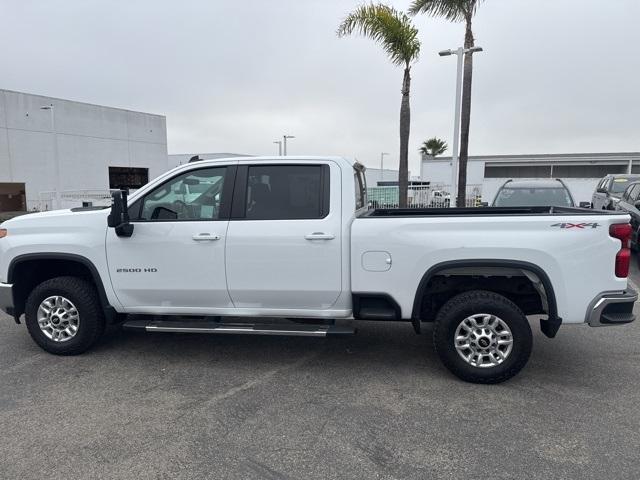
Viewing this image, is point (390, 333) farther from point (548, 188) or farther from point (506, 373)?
point (548, 188)

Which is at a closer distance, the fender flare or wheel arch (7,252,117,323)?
the fender flare

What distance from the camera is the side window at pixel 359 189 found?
4.45 meters

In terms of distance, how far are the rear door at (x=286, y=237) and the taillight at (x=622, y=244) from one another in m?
2.19

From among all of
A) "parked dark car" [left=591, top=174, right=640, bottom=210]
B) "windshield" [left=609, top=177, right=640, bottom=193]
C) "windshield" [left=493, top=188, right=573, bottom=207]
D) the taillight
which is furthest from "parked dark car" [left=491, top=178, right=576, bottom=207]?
the taillight

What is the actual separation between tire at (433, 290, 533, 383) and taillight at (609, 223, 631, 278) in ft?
2.73

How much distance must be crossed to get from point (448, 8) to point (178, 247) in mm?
12091

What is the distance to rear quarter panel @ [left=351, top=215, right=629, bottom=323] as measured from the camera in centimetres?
359

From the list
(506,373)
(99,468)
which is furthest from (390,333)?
(99,468)

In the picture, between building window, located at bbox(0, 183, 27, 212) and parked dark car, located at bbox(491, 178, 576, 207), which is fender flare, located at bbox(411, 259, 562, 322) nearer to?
parked dark car, located at bbox(491, 178, 576, 207)

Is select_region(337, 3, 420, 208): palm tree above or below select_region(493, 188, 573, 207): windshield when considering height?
above

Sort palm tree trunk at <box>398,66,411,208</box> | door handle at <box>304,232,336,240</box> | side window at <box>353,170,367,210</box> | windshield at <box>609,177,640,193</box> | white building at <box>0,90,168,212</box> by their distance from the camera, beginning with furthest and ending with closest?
white building at <box>0,90,168,212</box> < palm tree trunk at <box>398,66,411,208</box> < windshield at <box>609,177,640,193</box> < side window at <box>353,170,367,210</box> < door handle at <box>304,232,336,240</box>

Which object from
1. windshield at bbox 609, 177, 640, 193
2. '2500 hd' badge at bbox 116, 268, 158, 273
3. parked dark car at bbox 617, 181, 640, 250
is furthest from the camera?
A: windshield at bbox 609, 177, 640, 193

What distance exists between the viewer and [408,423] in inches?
130

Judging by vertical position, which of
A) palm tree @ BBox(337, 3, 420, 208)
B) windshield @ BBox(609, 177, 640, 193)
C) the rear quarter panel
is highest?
palm tree @ BBox(337, 3, 420, 208)
